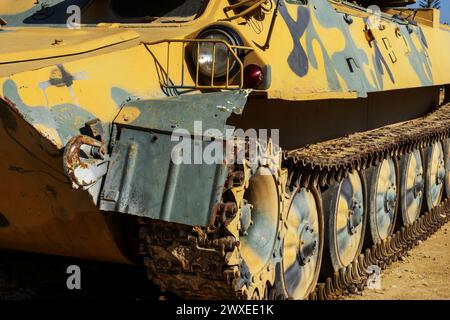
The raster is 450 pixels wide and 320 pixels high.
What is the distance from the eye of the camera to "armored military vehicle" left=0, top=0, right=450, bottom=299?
3980 millimetres

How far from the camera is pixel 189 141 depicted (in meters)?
3.99

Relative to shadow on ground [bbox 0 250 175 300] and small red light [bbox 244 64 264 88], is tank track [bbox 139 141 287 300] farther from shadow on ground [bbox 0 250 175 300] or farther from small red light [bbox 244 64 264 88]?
shadow on ground [bbox 0 250 175 300]

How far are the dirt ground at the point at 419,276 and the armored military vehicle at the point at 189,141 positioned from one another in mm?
375

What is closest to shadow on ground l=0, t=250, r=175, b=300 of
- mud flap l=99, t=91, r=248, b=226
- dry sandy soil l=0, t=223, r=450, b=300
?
dry sandy soil l=0, t=223, r=450, b=300

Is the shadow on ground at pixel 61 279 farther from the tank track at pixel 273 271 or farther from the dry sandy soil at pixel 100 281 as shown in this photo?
the tank track at pixel 273 271

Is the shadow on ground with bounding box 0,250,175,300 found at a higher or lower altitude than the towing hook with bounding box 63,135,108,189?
lower

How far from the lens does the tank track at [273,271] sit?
4.16m

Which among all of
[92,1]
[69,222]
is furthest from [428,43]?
[69,222]

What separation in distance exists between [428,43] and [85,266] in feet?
16.8

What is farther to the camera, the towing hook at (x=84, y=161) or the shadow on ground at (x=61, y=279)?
the shadow on ground at (x=61, y=279)

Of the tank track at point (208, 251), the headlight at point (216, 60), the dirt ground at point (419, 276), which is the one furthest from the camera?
the dirt ground at point (419, 276)

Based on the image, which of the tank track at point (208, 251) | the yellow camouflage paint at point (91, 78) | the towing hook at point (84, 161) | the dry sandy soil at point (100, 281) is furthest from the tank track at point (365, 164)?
the towing hook at point (84, 161)

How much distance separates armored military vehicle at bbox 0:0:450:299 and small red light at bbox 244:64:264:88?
15 mm

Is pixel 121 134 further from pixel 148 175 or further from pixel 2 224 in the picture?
pixel 2 224
